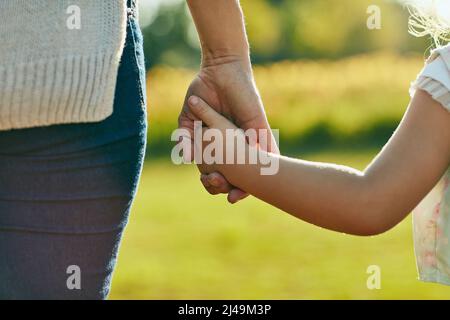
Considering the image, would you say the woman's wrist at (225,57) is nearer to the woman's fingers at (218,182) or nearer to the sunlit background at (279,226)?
the woman's fingers at (218,182)

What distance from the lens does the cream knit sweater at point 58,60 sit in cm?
177

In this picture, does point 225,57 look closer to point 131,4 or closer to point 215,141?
point 215,141

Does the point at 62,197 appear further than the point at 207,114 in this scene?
No

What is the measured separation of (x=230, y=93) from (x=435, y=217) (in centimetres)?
67

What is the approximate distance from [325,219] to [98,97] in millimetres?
696

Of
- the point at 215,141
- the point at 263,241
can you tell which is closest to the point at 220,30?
the point at 215,141

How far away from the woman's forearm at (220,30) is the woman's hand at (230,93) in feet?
0.05

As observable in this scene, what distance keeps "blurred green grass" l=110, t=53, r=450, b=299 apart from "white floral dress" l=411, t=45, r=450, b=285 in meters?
3.23

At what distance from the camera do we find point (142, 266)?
6602mm

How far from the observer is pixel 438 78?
7.06 ft

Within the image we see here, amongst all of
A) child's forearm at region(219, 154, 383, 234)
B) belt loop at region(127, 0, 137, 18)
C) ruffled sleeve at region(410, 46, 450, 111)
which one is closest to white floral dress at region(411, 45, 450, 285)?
ruffled sleeve at region(410, 46, 450, 111)

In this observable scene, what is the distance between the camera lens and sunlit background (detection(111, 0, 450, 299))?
5.94 meters

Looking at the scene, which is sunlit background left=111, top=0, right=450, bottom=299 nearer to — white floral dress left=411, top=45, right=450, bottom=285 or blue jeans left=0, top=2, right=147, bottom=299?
white floral dress left=411, top=45, right=450, bottom=285
